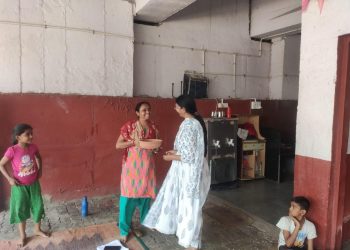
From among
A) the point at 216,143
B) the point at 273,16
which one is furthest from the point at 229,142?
the point at 273,16

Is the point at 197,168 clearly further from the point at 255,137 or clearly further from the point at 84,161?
the point at 255,137

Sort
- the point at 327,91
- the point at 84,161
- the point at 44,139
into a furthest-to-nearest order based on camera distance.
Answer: the point at 84,161
the point at 44,139
the point at 327,91

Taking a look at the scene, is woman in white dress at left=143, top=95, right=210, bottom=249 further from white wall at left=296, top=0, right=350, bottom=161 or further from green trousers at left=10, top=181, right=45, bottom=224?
green trousers at left=10, top=181, right=45, bottom=224

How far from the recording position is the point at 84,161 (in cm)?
423

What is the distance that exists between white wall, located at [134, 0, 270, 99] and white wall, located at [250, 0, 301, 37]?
0.57 ft

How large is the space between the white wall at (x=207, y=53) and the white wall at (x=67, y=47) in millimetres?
439

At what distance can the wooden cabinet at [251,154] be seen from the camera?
5355 mm

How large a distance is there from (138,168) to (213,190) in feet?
7.38

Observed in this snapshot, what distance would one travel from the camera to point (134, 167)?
2938 mm

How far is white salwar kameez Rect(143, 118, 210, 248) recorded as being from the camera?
2.63 meters

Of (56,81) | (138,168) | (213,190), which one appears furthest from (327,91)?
(56,81)

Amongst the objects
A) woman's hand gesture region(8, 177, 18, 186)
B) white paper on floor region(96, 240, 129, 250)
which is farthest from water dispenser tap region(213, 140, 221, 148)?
woman's hand gesture region(8, 177, 18, 186)

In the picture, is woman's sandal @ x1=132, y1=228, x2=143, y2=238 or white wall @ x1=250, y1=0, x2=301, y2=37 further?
white wall @ x1=250, y1=0, x2=301, y2=37

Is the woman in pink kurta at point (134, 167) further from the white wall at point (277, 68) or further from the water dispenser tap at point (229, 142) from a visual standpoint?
the white wall at point (277, 68)
